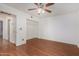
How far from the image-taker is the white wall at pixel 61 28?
161cm

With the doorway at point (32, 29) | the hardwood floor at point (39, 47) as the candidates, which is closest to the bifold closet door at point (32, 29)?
the doorway at point (32, 29)

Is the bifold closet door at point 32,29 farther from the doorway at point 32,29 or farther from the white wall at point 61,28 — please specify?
the white wall at point 61,28

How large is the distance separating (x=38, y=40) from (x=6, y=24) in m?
0.79

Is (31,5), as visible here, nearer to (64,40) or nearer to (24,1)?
(24,1)

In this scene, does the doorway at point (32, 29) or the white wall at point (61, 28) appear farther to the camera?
the doorway at point (32, 29)

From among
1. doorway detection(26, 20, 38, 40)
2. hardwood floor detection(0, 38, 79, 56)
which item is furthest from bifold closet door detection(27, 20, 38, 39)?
hardwood floor detection(0, 38, 79, 56)

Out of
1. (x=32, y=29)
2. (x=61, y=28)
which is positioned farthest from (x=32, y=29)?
(x=61, y=28)

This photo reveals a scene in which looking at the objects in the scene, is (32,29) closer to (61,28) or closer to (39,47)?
(39,47)

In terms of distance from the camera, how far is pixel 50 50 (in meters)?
1.62

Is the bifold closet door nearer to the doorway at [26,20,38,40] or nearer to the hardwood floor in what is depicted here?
the doorway at [26,20,38,40]

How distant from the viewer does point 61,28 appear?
169 cm

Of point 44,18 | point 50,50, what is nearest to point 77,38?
point 50,50

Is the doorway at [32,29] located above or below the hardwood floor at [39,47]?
above

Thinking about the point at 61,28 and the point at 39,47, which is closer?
the point at 61,28
